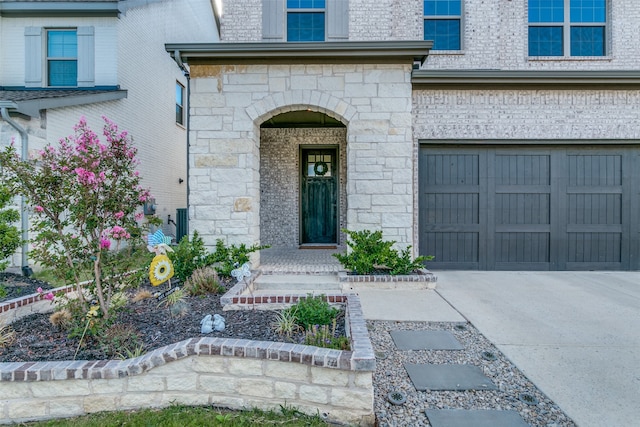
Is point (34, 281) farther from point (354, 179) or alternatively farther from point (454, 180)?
Answer: point (454, 180)

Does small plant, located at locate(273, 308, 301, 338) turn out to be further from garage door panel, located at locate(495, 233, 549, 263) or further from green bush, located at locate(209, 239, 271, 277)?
garage door panel, located at locate(495, 233, 549, 263)

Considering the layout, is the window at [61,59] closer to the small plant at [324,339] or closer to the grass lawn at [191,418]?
the grass lawn at [191,418]

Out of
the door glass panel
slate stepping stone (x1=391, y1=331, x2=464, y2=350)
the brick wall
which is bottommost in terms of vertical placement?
slate stepping stone (x1=391, y1=331, x2=464, y2=350)

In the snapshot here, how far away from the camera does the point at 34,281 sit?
5613mm

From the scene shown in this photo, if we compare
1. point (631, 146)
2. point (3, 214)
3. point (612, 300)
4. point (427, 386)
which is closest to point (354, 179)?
point (427, 386)

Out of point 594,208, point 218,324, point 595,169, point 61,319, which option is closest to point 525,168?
point 595,169

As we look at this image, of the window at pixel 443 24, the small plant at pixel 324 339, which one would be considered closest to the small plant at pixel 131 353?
the small plant at pixel 324 339

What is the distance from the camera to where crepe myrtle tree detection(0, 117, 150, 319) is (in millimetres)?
2783

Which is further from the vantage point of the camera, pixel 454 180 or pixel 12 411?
pixel 454 180

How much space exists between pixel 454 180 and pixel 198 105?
15.4 ft

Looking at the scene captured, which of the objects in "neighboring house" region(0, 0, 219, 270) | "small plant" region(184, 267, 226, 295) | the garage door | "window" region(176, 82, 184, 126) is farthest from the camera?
"window" region(176, 82, 184, 126)

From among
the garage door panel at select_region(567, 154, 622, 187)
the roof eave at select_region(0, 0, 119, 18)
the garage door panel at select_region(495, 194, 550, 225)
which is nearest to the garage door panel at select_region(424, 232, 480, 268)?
the garage door panel at select_region(495, 194, 550, 225)

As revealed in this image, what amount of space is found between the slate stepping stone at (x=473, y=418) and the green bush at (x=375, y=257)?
9.67 feet

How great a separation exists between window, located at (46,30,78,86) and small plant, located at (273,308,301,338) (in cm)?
875
